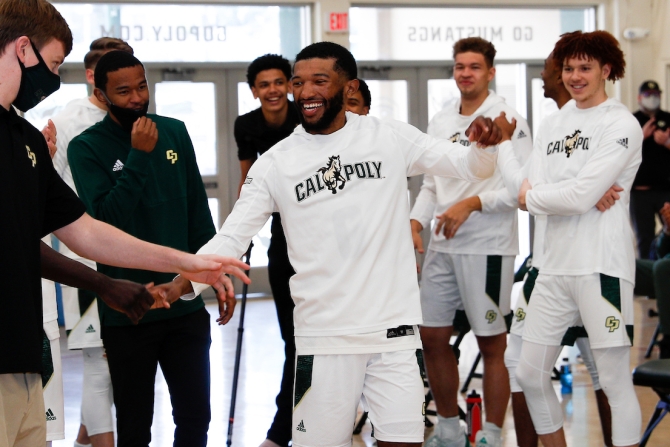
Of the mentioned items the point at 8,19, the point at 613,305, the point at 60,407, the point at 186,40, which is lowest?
the point at 60,407

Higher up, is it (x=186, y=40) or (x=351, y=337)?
(x=186, y=40)

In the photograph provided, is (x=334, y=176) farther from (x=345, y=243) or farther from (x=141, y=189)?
(x=141, y=189)

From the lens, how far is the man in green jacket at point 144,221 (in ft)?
10.5

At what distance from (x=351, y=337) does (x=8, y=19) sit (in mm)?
1501

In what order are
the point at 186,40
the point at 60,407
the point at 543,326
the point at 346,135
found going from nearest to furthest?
the point at 346,135 → the point at 60,407 → the point at 543,326 → the point at 186,40

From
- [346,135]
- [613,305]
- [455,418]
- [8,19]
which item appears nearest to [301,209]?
[346,135]

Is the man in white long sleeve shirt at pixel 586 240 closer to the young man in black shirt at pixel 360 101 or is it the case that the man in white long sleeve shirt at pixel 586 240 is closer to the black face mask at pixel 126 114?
the young man in black shirt at pixel 360 101

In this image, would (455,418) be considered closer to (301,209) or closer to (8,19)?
(301,209)

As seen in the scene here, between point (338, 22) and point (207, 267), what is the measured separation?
26.5 feet

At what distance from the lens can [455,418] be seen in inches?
177

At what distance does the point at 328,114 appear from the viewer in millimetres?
3066

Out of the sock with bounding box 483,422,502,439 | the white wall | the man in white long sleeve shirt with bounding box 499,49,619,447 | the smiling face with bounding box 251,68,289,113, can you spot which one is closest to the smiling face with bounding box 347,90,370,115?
the smiling face with bounding box 251,68,289,113

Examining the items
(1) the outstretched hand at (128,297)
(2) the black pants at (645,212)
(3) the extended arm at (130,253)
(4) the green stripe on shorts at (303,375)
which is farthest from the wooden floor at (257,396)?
(3) the extended arm at (130,253)

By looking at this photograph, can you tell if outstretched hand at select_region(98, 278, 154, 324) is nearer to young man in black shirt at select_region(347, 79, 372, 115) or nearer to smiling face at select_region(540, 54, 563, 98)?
young man in black shirt at select_region(347, 79, 372, 115)
